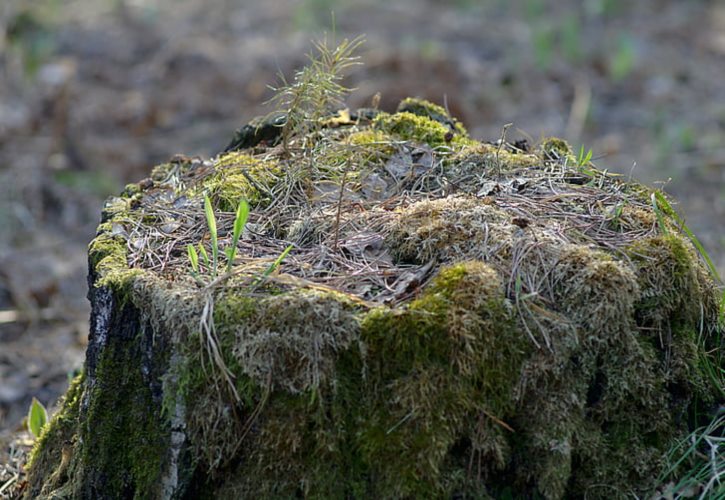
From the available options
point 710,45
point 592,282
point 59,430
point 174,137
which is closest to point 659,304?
point 592,282

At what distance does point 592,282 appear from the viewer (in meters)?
2.29

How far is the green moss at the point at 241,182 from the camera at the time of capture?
2.97 meters

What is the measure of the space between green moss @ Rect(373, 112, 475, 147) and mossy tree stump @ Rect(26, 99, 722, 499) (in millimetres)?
629

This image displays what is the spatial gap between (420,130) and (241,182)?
0.82 meters

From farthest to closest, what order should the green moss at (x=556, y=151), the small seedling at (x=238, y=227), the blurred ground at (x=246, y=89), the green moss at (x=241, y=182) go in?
the blurred ground at (x=246, y=89) < the green moss at (x=556, y=151) < the green moss at (x=241, y=182) < the small seedling at (x=238, y=227)

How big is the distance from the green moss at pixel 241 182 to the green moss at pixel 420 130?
1.85 ft

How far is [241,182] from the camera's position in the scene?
303 centimetres

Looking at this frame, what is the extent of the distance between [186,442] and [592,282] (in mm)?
1302

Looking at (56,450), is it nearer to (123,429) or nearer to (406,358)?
(123,429)

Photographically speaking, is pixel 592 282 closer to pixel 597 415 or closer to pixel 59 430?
pixel 597 415

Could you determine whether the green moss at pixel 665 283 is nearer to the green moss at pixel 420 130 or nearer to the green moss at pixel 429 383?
the green moss at pixel 429 383

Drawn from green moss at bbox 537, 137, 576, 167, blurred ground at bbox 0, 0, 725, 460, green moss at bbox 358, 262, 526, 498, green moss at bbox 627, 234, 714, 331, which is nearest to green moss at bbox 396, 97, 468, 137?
green moss at bbox 537, 137, 576, 167

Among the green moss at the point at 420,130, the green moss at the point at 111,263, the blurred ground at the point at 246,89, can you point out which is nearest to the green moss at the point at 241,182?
the green moss at the point at 111,263

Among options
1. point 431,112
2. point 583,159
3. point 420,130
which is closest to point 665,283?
point 583,159
